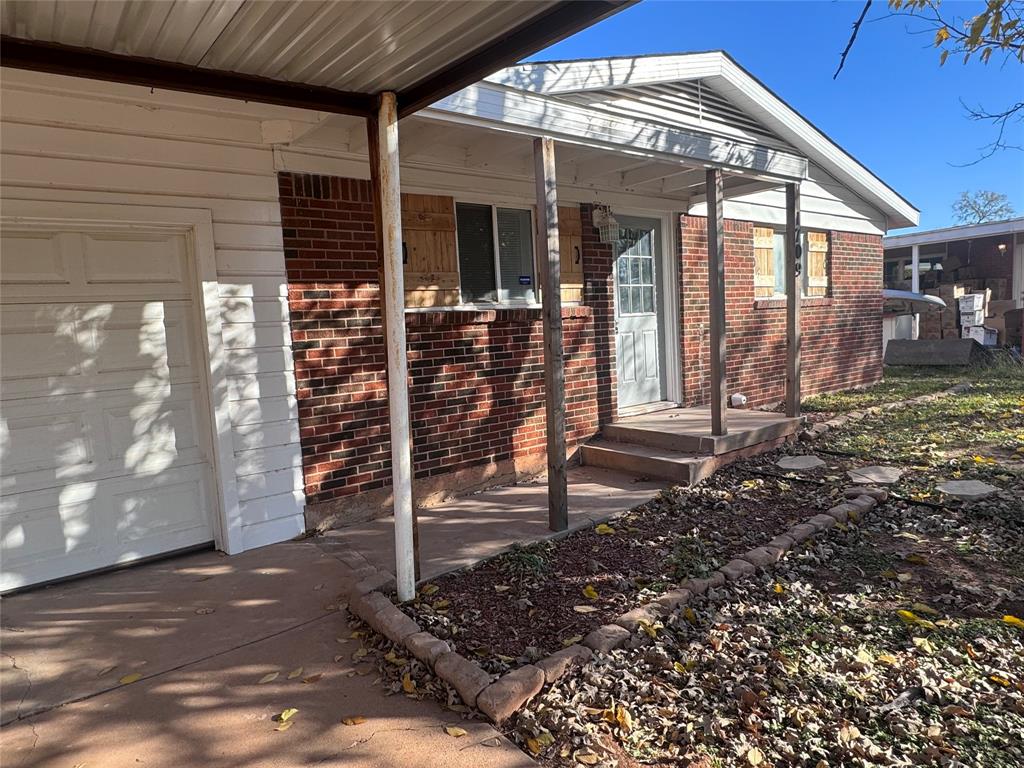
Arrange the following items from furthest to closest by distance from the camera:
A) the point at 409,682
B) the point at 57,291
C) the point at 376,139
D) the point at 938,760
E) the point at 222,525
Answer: the point at 222,525 < the point at 57,291 < the point at 376,139 < the point at 409,682 < the point at 938,760

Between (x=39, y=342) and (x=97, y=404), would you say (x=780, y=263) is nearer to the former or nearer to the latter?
(x=97, y=404)

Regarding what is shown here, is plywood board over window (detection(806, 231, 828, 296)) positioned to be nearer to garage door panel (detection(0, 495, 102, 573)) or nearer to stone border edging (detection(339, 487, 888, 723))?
stone border edging (detection(339, 487, 888, 723))

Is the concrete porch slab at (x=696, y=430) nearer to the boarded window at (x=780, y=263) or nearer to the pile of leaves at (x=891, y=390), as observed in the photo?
the pile of leaves at (x=891, y=390)

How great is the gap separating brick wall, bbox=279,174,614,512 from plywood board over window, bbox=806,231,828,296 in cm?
590

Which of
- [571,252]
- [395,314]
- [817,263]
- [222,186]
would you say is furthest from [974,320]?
[222,186]

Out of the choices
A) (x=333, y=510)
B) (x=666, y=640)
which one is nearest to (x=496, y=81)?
(x=333, y=510)

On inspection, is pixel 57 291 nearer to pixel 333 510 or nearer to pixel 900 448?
pixel 333 510

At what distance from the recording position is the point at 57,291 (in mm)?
3838

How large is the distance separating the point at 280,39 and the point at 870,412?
856cm

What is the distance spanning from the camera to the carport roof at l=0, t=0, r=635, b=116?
2.55 m

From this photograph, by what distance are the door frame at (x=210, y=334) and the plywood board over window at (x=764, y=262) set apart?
7097 millimetres

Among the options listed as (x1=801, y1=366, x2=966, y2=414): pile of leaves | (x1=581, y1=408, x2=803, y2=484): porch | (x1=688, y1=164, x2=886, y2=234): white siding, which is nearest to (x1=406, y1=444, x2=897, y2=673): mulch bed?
(x1=581, y1=408, x2=803, y2=484): porch

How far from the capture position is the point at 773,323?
29.6 ft

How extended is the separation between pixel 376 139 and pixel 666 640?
3.05 metres
